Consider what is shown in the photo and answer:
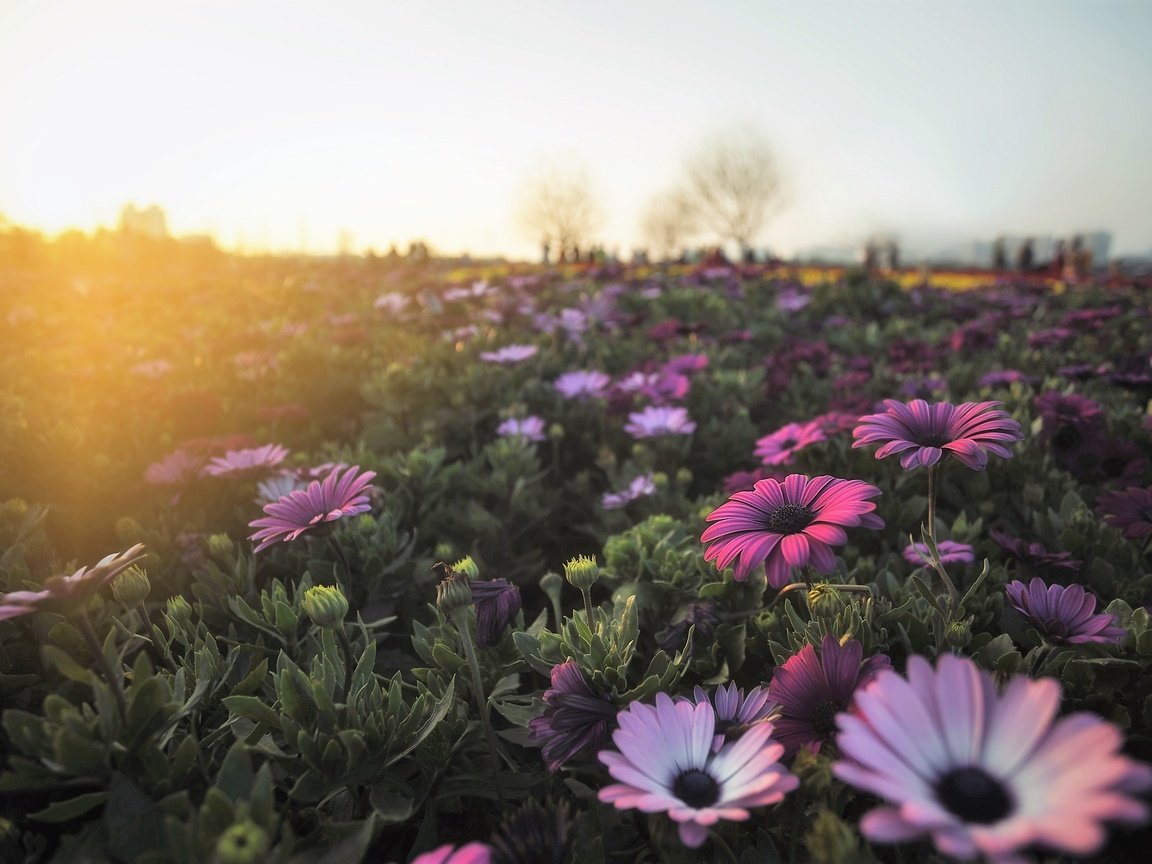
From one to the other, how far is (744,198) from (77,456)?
3416cm

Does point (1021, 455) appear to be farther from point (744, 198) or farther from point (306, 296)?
point (744, 198)

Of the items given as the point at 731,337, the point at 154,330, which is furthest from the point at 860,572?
the point at 154,330

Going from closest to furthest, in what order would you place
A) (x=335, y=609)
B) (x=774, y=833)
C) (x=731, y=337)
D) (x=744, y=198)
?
(x=774, y=833) → (x=335, y=609) → (x=731, y=337) → (x=744, y=198)

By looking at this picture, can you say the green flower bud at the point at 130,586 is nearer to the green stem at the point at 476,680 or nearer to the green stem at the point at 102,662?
the green stem at the point at 102,662

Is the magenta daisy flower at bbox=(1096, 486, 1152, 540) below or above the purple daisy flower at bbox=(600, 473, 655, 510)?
above

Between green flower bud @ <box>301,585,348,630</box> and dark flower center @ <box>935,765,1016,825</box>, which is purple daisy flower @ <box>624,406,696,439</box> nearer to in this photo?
green flower bud @ <box>301,585,348,630</box>

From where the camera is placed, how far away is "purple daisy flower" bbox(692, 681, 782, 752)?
808mm

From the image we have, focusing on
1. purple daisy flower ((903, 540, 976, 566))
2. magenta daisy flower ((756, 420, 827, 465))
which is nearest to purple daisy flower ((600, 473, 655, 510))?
magenta daisy flower ((756, 420, 827, 465))

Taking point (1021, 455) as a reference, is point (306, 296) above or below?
above

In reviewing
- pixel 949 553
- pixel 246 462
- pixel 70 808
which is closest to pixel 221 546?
pixel 246 462

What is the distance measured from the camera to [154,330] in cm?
474

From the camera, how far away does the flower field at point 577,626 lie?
65cm

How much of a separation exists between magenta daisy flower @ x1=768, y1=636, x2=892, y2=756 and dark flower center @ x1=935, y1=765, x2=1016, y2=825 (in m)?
0.27

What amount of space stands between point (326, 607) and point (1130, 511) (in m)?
1.58
